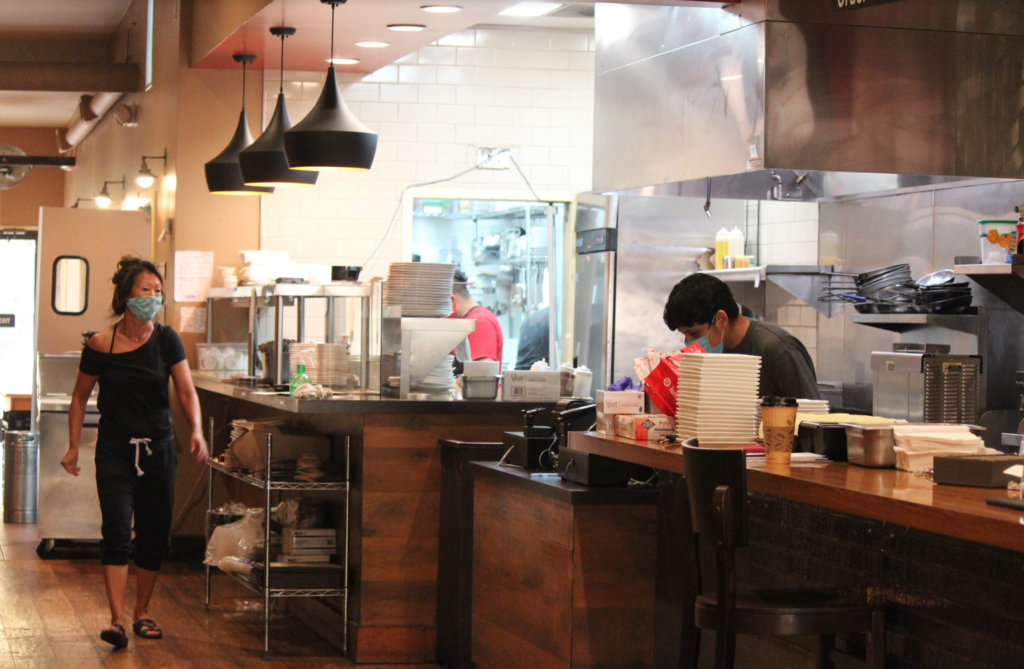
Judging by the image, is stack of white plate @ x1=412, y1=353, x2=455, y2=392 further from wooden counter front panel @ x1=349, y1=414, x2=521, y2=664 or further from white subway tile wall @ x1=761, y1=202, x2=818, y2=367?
white subway tile wall @ x1=761, y1=202, x2=818, y2=367

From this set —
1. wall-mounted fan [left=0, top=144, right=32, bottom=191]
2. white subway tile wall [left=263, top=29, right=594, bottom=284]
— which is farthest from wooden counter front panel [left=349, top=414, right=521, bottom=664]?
wall-mounted fan [left=0, top=144, right=32, bottom=191]

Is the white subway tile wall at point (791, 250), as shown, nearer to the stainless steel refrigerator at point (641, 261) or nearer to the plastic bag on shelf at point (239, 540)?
the stainless steel refrigerator at point (641, 261)

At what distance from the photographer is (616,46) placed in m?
5.00

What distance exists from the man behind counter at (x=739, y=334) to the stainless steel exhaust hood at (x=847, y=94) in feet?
1.46

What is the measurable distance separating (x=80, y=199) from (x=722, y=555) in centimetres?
1186

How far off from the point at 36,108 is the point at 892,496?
1308cm

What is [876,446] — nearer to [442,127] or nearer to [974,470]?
[974,470]

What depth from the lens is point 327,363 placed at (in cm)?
575

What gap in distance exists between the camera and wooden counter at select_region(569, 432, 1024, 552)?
220 centimetres

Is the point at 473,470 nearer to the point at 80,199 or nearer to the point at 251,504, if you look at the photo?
the point at 251,504

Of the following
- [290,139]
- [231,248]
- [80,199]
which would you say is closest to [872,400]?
[290,139]

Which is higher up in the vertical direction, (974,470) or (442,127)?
(442,127)

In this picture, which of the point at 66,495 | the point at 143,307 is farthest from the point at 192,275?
the point at 143,307

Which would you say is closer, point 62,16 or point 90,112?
point 62,16
